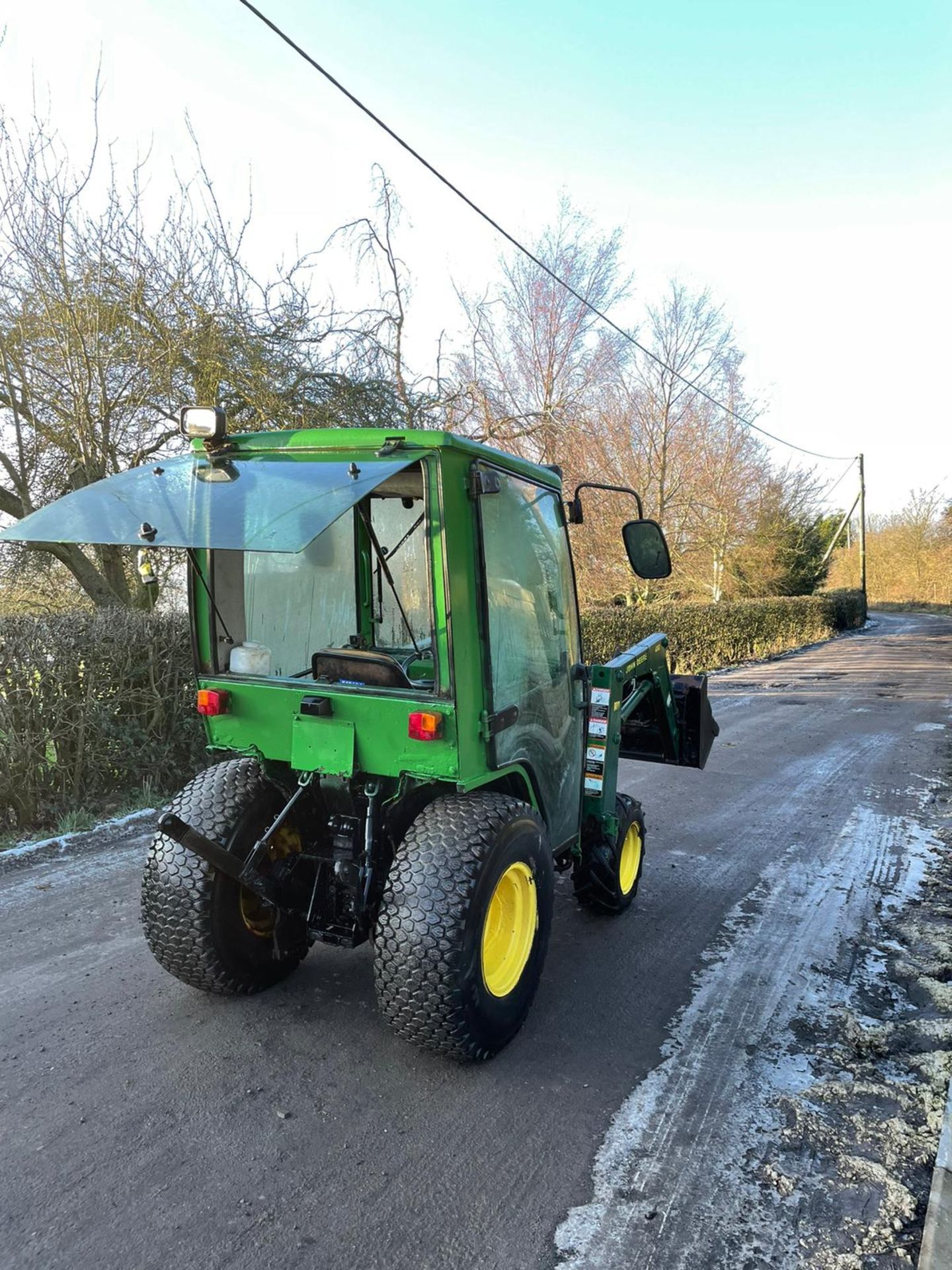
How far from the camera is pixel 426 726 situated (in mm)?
2684

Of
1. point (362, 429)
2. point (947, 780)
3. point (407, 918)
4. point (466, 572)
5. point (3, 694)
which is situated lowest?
point (947, 780)

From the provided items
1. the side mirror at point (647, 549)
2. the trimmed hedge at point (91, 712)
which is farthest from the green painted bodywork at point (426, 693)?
the trimmed hedge at point (91, 712)

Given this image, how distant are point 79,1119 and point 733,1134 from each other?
2.09m

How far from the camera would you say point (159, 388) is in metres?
8.33

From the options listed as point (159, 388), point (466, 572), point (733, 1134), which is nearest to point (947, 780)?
point (733, 1134)

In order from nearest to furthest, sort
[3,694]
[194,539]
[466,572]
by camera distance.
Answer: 1. [194,539]
2. [466,572]
3. [3,694]

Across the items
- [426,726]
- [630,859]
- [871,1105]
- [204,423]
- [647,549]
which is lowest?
[871,1105]

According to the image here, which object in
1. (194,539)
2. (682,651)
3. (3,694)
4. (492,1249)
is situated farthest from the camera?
(682,651)

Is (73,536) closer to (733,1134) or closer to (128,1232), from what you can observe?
(128,1232)

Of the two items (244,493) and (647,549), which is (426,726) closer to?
(244,493)

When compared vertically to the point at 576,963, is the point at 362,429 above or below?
above

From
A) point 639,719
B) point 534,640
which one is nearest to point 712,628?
point 639,719

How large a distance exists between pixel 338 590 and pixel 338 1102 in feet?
6.30

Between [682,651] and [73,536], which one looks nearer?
[73,536]
